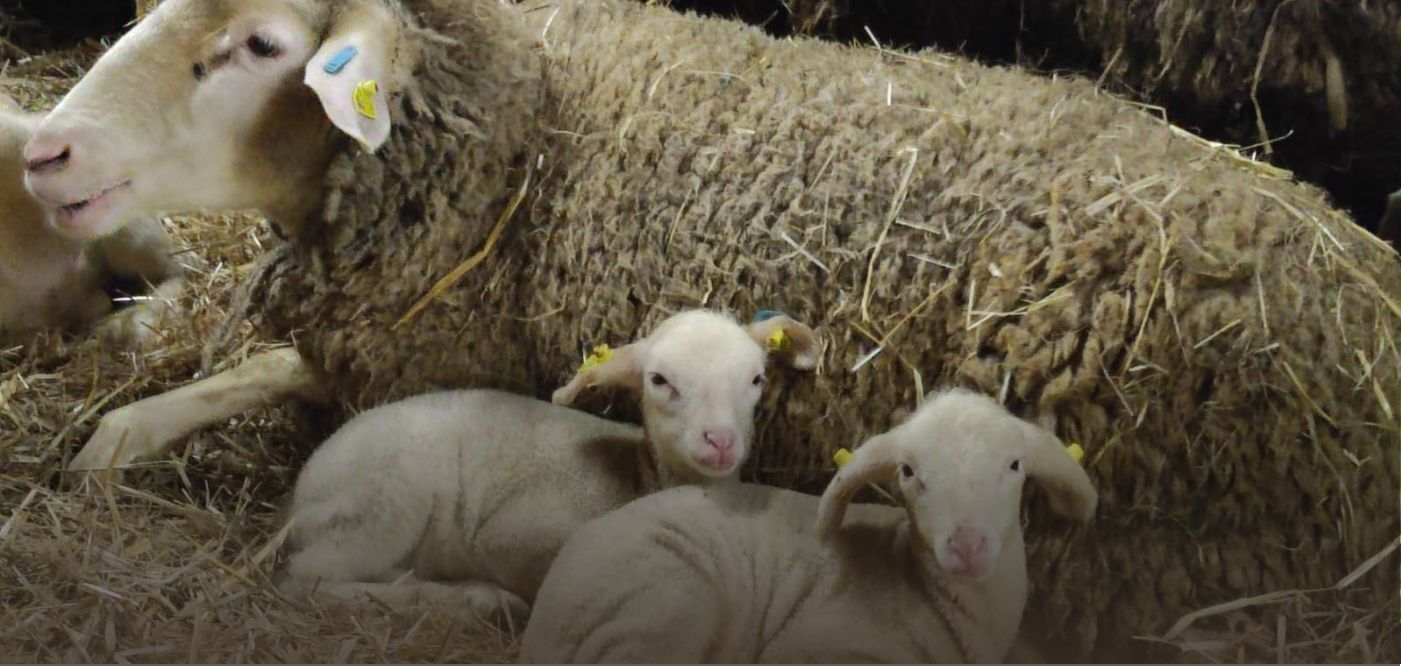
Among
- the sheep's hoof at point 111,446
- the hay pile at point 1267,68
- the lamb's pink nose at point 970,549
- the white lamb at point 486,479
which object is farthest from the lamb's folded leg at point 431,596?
the hay pile at point 1267,68

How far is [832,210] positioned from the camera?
8.29 feet

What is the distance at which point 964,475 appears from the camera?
1986 millimetres

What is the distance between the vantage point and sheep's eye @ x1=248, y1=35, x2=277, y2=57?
2.53m

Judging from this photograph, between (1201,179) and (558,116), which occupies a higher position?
(1201,179)

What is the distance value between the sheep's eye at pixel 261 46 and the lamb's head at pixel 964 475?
4.29 ft

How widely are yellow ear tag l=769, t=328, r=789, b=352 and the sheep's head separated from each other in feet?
2.62

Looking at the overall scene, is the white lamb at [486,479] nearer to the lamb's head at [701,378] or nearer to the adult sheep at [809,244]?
the lamb's head at [701,378]

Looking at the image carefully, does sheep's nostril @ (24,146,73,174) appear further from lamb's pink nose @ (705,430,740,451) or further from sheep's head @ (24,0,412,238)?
lamb's pink nose @ (705,430,740,451)

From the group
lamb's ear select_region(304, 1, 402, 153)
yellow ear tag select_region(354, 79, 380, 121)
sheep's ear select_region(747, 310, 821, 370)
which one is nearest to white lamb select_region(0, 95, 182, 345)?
lamb's ear select_region(304, 1, 402, 153)

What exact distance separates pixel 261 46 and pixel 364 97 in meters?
0.28

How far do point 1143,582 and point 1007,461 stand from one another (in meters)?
0.48

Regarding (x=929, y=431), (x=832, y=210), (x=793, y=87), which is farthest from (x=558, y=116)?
(x=929, y=431)

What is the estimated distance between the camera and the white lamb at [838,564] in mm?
2018

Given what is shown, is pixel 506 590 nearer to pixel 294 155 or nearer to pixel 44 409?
pixel 294 155
